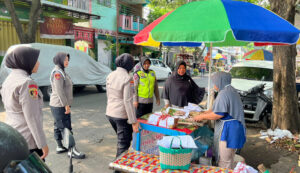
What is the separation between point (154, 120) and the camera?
3.22m

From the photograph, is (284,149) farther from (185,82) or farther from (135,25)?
(135,25)

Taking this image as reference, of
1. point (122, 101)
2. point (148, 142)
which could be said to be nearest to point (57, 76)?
point (122, 101)

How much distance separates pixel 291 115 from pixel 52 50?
A: 7.95 m

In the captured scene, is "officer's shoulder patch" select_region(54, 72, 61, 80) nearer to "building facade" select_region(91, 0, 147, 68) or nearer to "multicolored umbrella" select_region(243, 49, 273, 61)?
"multicolored umbrella" select_region(243, 49, 273, 61)

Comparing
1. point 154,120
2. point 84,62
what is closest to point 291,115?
point 154,120

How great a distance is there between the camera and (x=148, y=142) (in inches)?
136

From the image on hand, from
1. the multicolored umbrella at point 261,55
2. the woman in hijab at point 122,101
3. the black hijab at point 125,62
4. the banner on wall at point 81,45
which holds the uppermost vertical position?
the banner on wall at point 81,45

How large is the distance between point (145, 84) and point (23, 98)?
2.62 meters

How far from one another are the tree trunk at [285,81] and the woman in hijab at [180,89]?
210 centimetres

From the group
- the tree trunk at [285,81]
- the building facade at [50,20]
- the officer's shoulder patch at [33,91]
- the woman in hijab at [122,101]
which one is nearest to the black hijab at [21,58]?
the officer's shoulder patch at [33,91]

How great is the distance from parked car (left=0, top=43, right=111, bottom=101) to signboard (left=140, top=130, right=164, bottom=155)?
241 inches

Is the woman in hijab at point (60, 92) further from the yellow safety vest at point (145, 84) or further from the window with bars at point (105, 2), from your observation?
the window with bars at point (105, 2)

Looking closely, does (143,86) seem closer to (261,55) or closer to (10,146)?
(10,146)

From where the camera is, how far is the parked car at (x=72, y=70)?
27.2 ft
